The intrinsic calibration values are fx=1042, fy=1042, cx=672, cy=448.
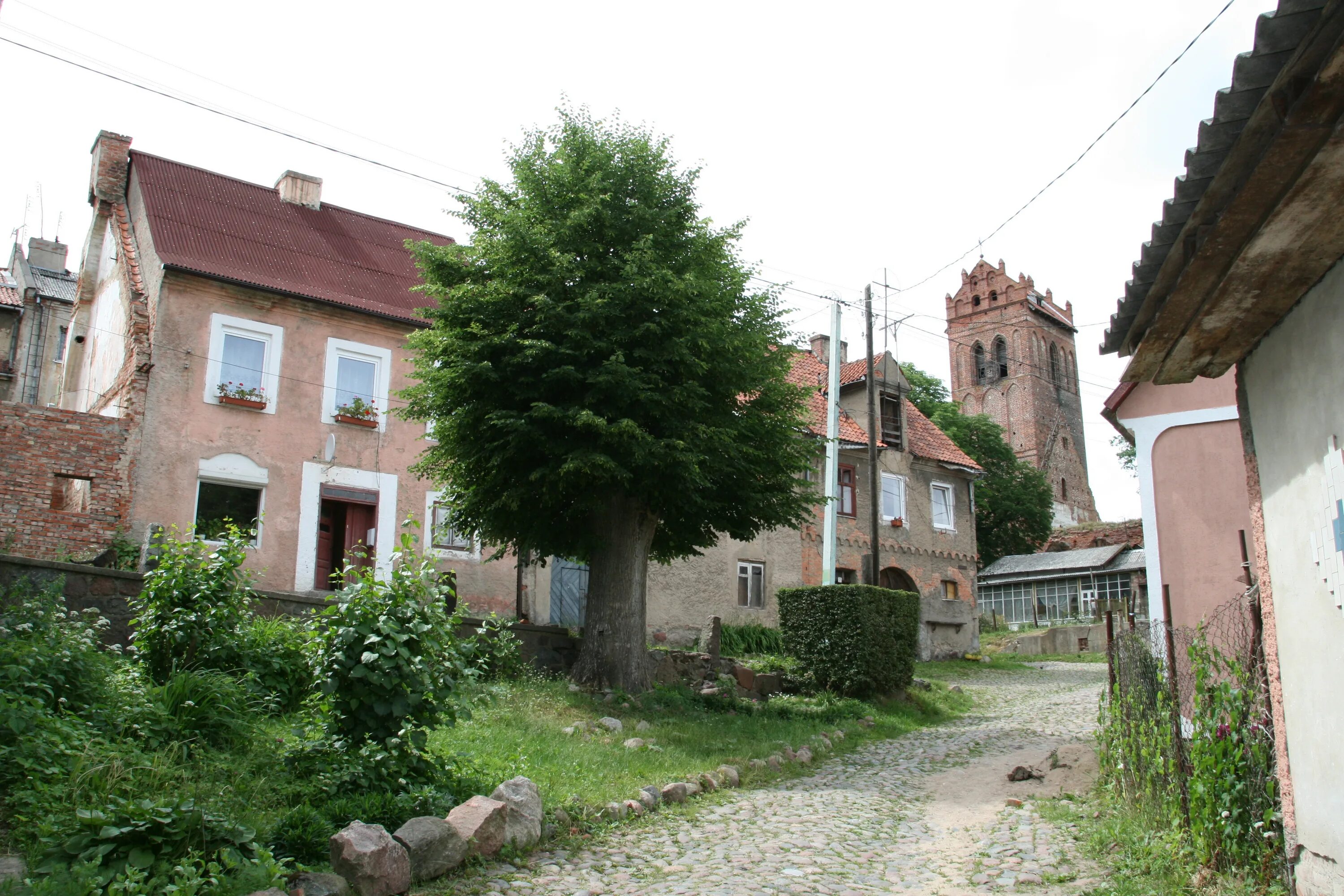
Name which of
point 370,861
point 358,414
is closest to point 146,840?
point 370,861

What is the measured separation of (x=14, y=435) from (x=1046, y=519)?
43.1 m

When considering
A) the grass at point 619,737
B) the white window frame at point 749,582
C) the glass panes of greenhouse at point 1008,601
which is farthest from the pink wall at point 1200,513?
the glass panes of greenhouse at point 1008,601

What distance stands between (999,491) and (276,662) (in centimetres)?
4345

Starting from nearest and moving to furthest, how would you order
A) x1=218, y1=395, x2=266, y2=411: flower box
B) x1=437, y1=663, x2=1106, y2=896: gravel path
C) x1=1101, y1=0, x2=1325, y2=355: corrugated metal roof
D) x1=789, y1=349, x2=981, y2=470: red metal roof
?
x1=1101, y1=0, x2=1325, y2=355: corrugated metal roof, x1=437, y1=663, x2=1106, y2=896: gravel path, x1=218, y1=395, x2=266, y2=411: flower box, x1=789, y1=349, x2=981, y2=470: red metal roof

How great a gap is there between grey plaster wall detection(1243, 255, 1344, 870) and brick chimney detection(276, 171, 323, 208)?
73.3 ft

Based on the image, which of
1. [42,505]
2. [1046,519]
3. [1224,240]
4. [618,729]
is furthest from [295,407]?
[1046,519]

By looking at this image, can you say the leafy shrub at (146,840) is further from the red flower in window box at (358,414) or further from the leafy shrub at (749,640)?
the leafy shrub at (749,640)

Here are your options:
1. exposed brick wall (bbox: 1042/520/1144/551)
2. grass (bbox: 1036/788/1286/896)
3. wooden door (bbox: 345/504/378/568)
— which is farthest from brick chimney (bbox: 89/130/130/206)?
exposed brick wall (bbox: 1042/520/1144/551)

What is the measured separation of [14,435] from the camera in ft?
55.8

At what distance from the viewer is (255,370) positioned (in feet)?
66.3

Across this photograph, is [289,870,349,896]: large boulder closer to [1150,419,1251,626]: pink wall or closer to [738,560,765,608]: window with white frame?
[1150,419,1251,626]: pink wall

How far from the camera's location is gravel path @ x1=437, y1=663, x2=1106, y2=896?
696 centimetres

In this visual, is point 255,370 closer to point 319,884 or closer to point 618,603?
point 618,603

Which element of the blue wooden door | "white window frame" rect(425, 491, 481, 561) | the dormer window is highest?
the dormer window
